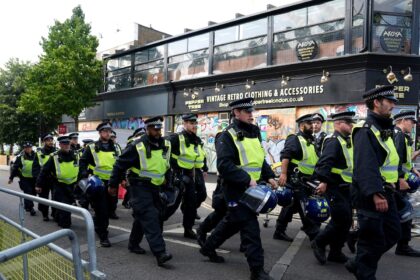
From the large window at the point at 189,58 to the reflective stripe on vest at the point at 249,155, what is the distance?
14732 mm

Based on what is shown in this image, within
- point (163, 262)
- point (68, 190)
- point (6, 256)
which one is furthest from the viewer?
point (68, 190)

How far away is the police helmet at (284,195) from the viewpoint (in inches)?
241

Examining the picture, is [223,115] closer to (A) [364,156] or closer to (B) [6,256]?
(A) [364,156]

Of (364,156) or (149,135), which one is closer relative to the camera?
(364,156)

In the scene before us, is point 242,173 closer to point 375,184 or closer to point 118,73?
point 375,184

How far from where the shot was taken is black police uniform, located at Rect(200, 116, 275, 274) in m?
4.44

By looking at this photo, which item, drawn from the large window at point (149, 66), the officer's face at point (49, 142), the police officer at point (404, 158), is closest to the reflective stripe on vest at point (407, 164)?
the police officer at point (404, 158)

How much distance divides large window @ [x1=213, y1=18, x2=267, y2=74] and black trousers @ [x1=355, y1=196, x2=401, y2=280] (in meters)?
13.5

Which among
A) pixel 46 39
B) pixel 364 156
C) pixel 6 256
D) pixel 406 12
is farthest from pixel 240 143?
pixel 46 39

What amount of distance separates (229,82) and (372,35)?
6.34 metres

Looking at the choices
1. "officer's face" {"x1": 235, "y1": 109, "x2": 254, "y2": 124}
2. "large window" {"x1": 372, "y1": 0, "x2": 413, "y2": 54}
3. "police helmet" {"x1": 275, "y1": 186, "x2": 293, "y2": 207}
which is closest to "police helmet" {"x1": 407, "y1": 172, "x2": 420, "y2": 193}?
"police helmet" {"x1": 275, "y1": 186, "x2": 293, "y2": 207}

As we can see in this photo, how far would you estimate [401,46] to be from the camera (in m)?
13.9

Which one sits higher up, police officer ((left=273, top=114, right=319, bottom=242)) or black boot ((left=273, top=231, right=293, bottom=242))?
police officer ((left=273, top=114, right=319, bottom=242))

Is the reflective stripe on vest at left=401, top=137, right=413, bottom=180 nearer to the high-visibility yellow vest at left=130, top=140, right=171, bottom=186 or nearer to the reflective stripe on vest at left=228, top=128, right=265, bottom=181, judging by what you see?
the reflective stripe on vest at left=228, top=128, right=265, bottom=181
